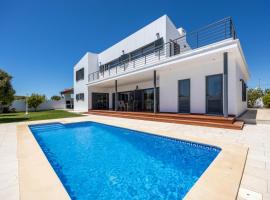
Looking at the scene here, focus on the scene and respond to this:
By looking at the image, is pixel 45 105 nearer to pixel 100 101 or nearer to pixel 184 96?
pixel 100 101

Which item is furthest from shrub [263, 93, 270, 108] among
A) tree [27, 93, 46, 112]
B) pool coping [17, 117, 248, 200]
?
tree [27, 93, 46, 112]

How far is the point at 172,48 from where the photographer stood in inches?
464

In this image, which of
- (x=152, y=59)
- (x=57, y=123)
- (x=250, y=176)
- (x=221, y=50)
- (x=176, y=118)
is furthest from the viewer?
(x=152, y=59)

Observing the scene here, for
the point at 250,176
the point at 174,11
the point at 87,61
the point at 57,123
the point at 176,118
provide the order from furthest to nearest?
the point at 87,61 < the point at 174,11 < the point at 57,123 < the point at 176,118 < the point at 250,176

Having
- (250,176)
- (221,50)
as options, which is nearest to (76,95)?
(221,50)

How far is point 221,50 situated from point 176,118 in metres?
4.47

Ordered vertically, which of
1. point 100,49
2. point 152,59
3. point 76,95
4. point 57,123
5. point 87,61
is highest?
point 100,49

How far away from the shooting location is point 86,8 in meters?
13.0

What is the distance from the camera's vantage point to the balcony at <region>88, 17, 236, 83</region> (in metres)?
7.45

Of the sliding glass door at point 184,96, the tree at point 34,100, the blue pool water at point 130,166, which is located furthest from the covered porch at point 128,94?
the tree at point 34,100

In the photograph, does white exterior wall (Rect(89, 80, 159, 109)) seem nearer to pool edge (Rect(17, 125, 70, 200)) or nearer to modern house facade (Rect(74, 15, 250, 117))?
modern house facade (Rect(74, 15, 250, 117))

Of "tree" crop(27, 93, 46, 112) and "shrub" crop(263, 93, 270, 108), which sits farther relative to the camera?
"tree" crop(27, 93, 46, 112)

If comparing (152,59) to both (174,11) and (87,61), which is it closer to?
(174,11)

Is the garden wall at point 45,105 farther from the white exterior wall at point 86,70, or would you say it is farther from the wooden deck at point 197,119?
the wooden deck at point 197,119
